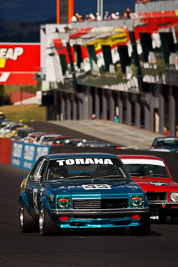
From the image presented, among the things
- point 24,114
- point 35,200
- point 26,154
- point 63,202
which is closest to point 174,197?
point 35,200

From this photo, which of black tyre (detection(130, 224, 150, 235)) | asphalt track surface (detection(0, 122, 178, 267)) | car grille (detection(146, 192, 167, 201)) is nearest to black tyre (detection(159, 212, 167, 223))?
car grille (detection(146, 192, 167, 201))

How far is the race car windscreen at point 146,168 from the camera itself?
18.0 m

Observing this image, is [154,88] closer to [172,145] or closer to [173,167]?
[172,145]

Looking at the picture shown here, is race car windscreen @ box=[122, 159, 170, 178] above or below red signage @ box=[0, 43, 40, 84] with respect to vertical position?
above

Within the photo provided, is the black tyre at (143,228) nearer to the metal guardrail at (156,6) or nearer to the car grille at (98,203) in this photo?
the car grille at (98,203)

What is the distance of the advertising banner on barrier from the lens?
38250 millimetres

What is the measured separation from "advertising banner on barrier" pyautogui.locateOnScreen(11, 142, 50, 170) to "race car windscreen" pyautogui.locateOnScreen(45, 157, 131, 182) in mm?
22856

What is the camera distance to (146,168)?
18.3 metres

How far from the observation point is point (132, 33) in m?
72.8

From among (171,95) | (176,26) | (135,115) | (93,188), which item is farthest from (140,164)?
(135,115)

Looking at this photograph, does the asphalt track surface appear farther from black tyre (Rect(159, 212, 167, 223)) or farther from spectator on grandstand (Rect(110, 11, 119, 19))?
spectator on grandstand (Rect(110, 11, 119, 19))

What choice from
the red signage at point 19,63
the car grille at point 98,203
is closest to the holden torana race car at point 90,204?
the car grille at point 98,203

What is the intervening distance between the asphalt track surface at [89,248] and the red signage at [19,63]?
4393 inches

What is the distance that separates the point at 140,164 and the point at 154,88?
54.7 meters
